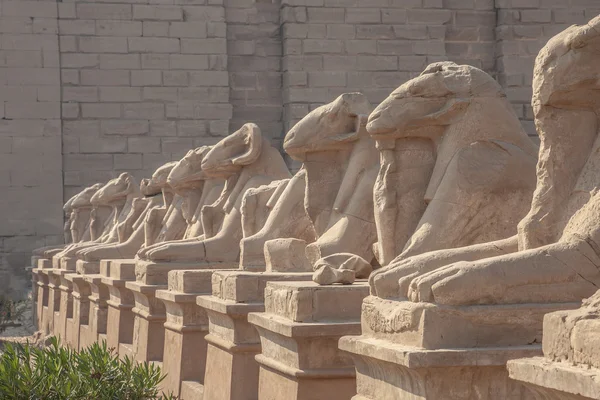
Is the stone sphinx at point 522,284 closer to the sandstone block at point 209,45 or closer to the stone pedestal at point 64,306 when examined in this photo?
the stone pedestal at point 64,306

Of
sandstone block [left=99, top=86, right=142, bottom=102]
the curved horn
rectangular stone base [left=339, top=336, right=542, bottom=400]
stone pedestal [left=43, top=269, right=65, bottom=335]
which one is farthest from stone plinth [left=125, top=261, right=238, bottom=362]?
sandstone block [left=99, top=86, right=142, bottom=102]

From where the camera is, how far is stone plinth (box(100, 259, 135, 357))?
9117mm

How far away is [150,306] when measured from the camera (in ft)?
26.7

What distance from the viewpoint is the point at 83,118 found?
693 inches

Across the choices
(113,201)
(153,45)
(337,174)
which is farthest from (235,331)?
(153,45)

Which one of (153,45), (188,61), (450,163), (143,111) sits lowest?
(450,163)

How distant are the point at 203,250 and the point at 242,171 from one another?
2.19 ft

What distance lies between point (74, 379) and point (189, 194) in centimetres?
303

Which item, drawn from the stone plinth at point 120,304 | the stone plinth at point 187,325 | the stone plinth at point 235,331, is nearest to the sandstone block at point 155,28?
the stone plinth at point 120,304

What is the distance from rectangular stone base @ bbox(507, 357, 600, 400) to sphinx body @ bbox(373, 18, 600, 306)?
801 millimetres

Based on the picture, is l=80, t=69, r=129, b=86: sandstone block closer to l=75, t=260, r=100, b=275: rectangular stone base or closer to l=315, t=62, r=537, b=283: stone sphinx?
l=75, t=260, r=100, b=275: rectangular stone base

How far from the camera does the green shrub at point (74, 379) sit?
6219mm

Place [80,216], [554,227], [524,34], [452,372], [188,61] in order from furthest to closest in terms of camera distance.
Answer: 1. [524,34]
2. [188,61]
3. [80,216]
4. [554,227]
5. [452,372]

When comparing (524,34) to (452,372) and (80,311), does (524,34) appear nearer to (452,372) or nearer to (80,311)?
(80,311)
